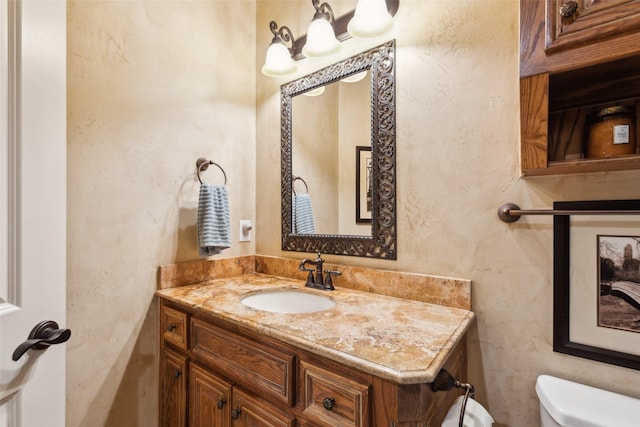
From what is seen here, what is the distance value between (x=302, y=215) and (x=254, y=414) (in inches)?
35.4

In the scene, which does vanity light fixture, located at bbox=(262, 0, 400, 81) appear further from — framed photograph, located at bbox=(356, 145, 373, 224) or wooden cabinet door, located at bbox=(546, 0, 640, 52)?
wooden cabinet door, located at bbox=(546, 0, 640, 52)

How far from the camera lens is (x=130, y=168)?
131 cm

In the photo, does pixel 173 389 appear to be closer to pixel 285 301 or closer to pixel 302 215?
pixel 285 301

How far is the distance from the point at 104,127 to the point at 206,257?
74 cm

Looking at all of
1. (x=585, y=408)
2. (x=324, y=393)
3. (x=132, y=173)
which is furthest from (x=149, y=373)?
(x=585, y=408)

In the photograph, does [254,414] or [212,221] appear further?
[212,221]

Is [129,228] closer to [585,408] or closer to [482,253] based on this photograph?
[482,253]

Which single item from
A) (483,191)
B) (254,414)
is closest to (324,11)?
(483,191)

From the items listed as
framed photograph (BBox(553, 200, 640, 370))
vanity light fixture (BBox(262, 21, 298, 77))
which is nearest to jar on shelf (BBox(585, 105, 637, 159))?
framed photograph (BBox(553, 200, 640, 370))

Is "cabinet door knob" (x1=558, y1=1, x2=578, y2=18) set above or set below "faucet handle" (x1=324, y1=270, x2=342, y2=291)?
above

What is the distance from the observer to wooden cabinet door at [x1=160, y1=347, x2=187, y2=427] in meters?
1.25

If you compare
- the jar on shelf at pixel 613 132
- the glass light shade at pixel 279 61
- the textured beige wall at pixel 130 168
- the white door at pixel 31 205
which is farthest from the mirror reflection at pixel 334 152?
the white door at pixel 31 205

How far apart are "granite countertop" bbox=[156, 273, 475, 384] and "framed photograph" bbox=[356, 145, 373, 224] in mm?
346

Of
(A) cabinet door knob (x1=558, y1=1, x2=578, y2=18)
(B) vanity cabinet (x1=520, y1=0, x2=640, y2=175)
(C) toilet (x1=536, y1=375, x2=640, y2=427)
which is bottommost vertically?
(C) toilet (x1=536, y1=375, x2=640, y2=427)
